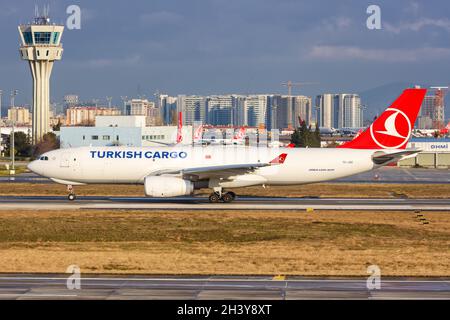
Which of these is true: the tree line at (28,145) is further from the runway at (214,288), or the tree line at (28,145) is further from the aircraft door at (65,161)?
the runway at (214,288)

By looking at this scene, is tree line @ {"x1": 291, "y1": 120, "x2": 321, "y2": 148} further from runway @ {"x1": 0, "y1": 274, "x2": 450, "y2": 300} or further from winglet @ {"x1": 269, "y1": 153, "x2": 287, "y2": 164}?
runway @ {"x1": 0, "y1": 274, "x2": 450, "y2": 300}

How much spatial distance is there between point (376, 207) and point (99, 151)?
17724 mm

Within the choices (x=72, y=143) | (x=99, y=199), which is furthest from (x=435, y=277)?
(x=72, y=143)

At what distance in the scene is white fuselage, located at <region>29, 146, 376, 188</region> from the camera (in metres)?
51.2

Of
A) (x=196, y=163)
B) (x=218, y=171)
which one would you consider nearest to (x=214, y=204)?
(x=218, y=171)

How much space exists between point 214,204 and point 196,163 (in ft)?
9.44

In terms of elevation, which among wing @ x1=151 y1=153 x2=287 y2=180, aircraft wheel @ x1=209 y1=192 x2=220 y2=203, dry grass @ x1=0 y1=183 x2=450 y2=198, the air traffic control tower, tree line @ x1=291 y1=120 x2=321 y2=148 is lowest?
dry grass @ x1=0 y1=183 x2=450 y2=198

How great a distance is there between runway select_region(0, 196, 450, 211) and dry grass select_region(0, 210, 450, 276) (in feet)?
9.92

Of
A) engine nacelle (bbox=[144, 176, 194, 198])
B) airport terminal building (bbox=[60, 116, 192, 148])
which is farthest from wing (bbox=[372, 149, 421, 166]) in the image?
airport terminal building (bbox=[60, 116, 192, 148])

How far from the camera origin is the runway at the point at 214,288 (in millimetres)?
22406

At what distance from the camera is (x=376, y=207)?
49906mm
